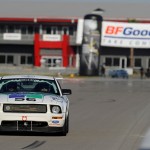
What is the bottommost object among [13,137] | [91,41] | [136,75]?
[136,75]

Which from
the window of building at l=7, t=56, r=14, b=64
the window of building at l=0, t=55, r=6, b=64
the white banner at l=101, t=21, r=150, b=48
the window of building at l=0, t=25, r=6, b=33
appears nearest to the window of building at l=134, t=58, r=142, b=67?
the white banner at l=101, t=21, r=150, b=48

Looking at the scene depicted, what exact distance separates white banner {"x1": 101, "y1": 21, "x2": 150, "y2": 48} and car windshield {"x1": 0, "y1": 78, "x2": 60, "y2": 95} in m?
64.2

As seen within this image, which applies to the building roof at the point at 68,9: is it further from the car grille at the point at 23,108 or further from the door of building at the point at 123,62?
the car grille at the point at 23,108

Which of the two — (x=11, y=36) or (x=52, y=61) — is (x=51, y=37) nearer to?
(x=52, y=61)

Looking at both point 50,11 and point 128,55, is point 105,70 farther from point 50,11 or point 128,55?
point 50,11

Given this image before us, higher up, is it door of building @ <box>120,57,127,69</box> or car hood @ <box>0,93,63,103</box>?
car hood @ <box>0,93,63,103</box>

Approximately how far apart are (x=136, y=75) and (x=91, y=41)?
34.7ft

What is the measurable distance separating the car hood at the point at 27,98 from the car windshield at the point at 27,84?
679 millimetres

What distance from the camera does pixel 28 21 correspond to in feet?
276

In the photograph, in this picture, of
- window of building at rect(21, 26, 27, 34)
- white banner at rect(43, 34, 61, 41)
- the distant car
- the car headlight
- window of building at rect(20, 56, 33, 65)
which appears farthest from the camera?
window of building at rect(20, 56, 33, 65)

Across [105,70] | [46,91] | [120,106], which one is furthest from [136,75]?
[46,91]

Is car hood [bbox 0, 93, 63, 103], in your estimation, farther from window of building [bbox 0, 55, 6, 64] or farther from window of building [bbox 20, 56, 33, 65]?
window of building [bbox 0, 55, 6, 64]

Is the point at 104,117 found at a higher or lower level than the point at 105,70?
higher

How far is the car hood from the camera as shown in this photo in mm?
13891
